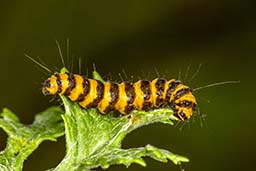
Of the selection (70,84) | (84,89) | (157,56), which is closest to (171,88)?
(84,89)

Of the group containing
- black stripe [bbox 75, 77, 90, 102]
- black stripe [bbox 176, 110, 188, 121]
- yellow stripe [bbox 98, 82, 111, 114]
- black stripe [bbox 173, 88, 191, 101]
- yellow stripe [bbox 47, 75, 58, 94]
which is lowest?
black stripe [bbox 176, 110, 188, 121]

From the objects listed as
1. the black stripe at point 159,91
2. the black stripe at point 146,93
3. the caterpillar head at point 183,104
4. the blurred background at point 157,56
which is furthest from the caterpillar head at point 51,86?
the blurred background at point 157,56

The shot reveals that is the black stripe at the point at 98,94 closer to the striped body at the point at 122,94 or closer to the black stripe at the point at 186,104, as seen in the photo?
the striped body at the point at 122,94

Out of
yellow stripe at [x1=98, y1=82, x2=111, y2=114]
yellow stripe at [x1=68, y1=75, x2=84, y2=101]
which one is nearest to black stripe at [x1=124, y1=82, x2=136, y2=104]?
yellow stripe at [x1=98, y1=82, x2=111, y2=114]

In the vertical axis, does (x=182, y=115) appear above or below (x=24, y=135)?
below

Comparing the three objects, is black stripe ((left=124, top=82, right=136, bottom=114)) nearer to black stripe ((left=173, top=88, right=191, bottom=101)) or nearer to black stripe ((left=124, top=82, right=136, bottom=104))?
black stripe ((left=124, top=82, right=136, bottom=104))

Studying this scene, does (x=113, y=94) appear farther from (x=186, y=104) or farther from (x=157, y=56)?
(x=157, y=56)
